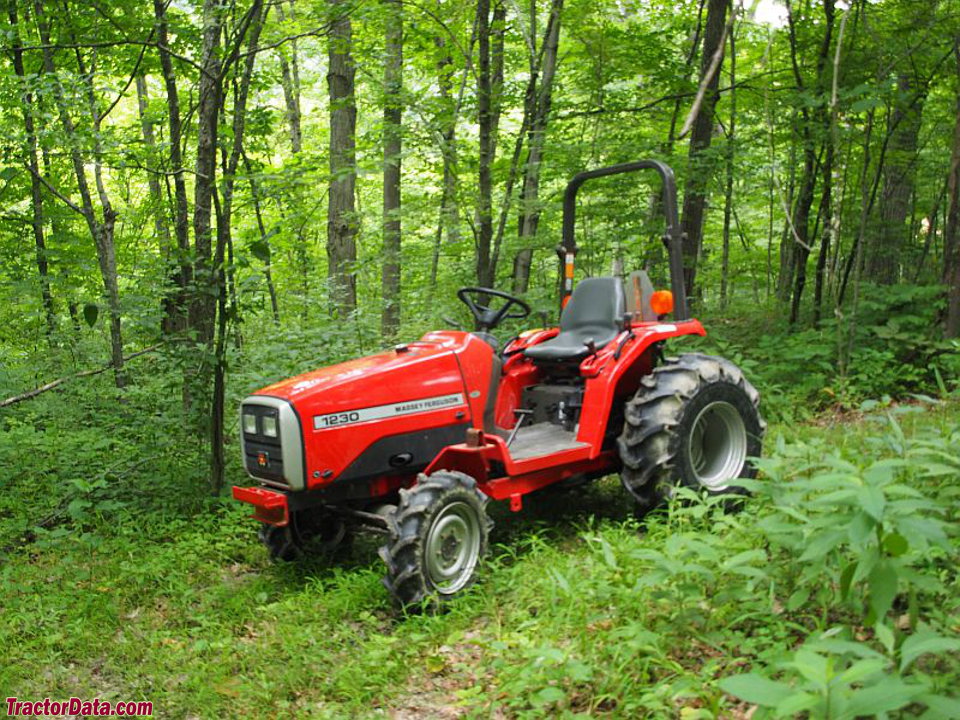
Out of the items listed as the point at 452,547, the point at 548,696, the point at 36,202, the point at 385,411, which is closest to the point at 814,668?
the point at 548,696

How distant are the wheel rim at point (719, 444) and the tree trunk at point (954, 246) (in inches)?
132

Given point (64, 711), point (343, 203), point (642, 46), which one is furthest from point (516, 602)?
point (343, 203)

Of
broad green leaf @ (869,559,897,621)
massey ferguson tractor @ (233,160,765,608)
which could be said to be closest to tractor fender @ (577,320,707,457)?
massey ferguson tractor @ (233,160,765,608)

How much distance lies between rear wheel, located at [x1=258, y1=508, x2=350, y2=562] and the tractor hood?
0.42m

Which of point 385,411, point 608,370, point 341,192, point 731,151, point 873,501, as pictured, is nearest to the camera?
point 873,501

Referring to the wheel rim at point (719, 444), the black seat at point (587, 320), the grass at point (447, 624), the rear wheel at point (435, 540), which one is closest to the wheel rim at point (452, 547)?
the rear wheel at point (435, 540)

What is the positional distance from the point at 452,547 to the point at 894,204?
8.81m

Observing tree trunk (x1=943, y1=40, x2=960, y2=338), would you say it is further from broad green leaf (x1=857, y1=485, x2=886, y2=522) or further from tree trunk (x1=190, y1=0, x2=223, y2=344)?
tree trunk (x1=190, y1=0, x2=223, y2=344)

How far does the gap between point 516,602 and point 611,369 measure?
1502 mm

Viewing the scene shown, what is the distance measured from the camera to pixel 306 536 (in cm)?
413

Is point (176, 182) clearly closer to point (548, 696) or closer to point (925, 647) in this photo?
point (548, 696)

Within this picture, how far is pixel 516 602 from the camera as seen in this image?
3342 millimetres

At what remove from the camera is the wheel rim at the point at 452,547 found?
11.4 feet

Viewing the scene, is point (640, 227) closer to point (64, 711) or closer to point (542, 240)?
point (542, 240)
